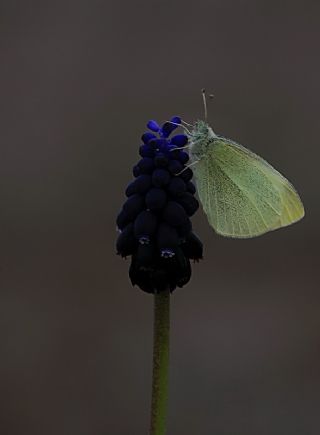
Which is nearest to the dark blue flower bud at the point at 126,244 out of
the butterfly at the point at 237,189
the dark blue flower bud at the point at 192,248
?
the dark blue flower bud at the point at 192,248

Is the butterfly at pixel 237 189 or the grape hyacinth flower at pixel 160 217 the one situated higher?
the butterfly at pixel 237 189

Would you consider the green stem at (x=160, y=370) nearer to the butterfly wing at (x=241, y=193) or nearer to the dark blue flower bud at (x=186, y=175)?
the dark blue flower bud at (x=186, y=175)

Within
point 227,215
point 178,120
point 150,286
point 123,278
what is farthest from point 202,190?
point 123,278

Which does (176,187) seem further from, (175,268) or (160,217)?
(175,268)

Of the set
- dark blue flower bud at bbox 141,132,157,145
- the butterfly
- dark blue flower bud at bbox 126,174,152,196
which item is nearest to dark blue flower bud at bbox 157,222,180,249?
dark blue flower bud at bbox 126,174,152,196

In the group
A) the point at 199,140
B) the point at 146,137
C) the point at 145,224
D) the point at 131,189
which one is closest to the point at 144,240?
the point at 145,224

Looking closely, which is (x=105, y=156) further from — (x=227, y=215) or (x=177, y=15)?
(x=227, y=215)

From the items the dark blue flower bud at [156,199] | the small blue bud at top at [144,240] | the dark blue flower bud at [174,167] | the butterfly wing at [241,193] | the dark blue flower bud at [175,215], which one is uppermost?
the butterfly wing at [241,193]
